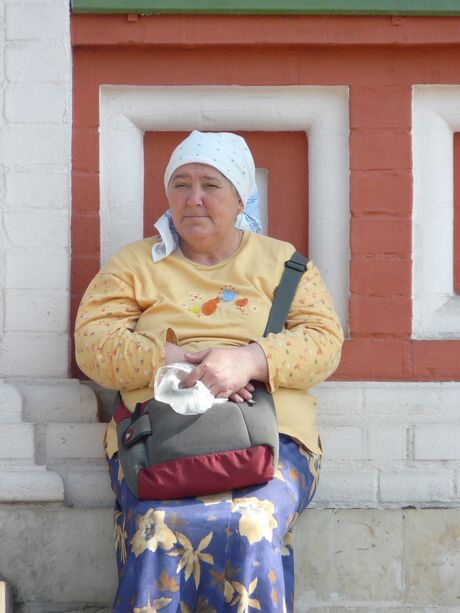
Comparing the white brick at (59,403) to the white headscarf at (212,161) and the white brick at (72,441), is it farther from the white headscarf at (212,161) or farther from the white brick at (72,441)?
the white headscarf at (212,161)

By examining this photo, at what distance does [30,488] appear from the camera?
13.3 ft

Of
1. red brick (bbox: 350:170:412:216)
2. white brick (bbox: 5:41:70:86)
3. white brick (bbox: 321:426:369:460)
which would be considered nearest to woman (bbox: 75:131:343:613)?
white brick (bbox: 321:426:369:460)

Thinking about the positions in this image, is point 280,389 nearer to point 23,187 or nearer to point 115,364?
point 115,364

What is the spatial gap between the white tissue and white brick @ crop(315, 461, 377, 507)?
78 cm

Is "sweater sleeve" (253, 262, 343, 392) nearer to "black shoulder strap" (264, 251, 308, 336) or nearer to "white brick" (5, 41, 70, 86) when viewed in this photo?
"black shoulder strap" (264, 251, 308, 336)

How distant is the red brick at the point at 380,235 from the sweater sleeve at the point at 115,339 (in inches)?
34.3

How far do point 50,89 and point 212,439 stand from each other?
60.8 inches

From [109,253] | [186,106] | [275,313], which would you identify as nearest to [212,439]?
[275,313]

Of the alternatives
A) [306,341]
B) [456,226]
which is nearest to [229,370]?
[306,341]

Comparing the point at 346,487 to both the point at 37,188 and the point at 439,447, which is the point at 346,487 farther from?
the point at 37,188

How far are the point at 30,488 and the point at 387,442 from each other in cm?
122

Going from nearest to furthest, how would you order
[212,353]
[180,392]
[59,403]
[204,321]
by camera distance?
[180,392] < [212,353] < [204,321] < [59,403]

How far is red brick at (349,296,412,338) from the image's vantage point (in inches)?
175

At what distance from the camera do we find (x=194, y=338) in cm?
399
